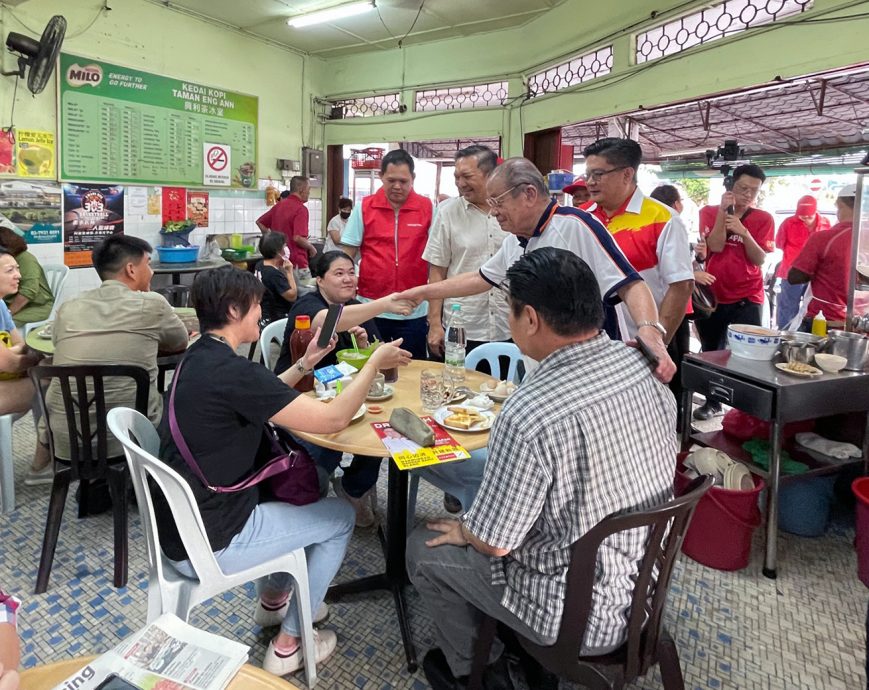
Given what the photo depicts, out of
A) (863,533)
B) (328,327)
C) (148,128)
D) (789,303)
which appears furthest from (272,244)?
(789,303)

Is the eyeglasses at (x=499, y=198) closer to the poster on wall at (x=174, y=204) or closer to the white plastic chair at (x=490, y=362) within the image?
the white plastic chair at (x=490, y=362)

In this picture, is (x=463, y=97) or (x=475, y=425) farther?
(x=463, y=97)

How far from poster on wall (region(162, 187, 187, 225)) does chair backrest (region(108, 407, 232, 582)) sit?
479 cm

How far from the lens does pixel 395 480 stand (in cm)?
217

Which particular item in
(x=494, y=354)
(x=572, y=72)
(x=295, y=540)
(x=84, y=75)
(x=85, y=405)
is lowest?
(x=295, y=540)

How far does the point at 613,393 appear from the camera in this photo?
1317 millimetres

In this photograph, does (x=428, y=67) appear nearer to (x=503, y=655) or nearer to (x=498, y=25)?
(x=498, y=25)

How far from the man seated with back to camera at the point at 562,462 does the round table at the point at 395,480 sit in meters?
0.46

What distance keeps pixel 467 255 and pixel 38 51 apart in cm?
397

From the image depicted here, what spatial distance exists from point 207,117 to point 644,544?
20.5ft

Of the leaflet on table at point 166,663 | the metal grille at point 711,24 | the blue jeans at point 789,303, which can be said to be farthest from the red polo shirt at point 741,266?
the leaflet on table at point 166,663

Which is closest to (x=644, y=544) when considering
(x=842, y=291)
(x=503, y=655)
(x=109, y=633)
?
(x=503, y=655)

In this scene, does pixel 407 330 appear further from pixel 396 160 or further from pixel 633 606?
pixel 633 606

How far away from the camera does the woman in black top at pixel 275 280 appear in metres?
4.38
